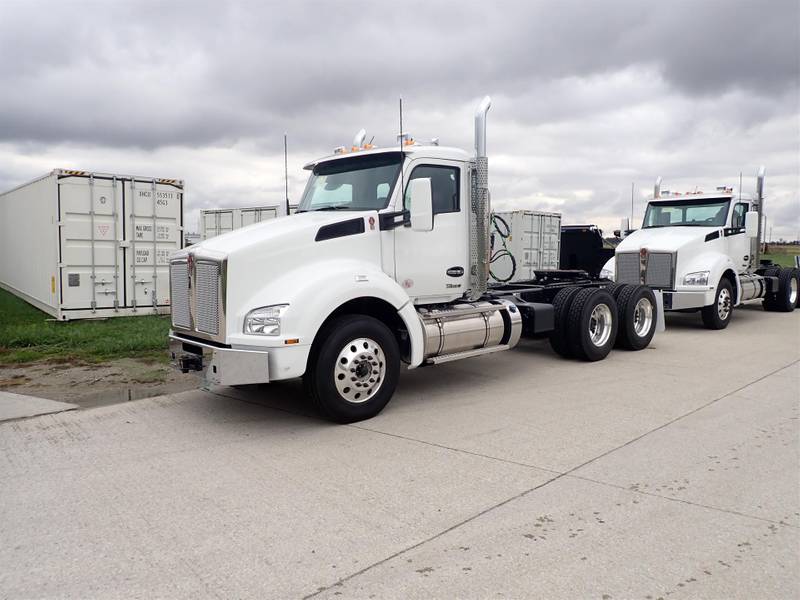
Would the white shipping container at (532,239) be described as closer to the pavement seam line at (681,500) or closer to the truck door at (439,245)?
the truck door at (439,245)

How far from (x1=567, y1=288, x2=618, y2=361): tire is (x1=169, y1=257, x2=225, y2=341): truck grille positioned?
17.3ft

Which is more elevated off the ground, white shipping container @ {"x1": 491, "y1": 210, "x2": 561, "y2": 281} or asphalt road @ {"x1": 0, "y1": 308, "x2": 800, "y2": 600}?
white shipping container @ {"x1": 491, "y1": 210, "x2": 561, "y2": 281}

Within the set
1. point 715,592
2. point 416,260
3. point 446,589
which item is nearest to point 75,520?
point 446,589

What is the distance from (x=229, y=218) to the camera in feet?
67.4

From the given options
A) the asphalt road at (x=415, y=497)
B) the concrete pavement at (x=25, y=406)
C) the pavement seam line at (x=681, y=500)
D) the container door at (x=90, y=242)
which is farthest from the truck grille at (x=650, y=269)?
the concrete pavement at (x=25, y=406)

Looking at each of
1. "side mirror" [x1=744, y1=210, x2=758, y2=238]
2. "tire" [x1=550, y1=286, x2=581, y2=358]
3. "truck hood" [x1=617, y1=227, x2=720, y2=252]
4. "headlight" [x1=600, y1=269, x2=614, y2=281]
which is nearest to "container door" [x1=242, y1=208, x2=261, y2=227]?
"headlight" [x1=600, y1=269, x2=614, y2=281]

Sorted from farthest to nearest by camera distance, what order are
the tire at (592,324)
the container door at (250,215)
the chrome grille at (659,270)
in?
the container door at (250,215)
the chrome grille at (659,270)
the tire at (592,324)

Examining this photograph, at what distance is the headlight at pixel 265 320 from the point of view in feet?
18.7

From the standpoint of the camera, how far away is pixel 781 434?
578cm

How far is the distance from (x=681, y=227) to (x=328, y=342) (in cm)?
1047

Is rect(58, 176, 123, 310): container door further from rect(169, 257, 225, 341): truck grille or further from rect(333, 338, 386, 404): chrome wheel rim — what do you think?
rect(333, 338, 386, 404): chrome wheel rim

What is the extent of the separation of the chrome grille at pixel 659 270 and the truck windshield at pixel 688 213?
1.58 m

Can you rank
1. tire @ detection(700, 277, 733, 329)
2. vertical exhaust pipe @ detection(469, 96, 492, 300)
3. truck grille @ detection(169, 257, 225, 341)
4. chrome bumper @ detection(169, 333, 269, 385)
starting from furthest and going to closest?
tire @ detection(700, 277, 733, 329), vertical exhaust pipe @ detection(469, 96, 492, 300), truck grille @ detection(169, 257, 225, 341), chrome bumper @ detection(169, 333, 269, 385)

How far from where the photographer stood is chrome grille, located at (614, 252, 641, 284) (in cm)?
1335
